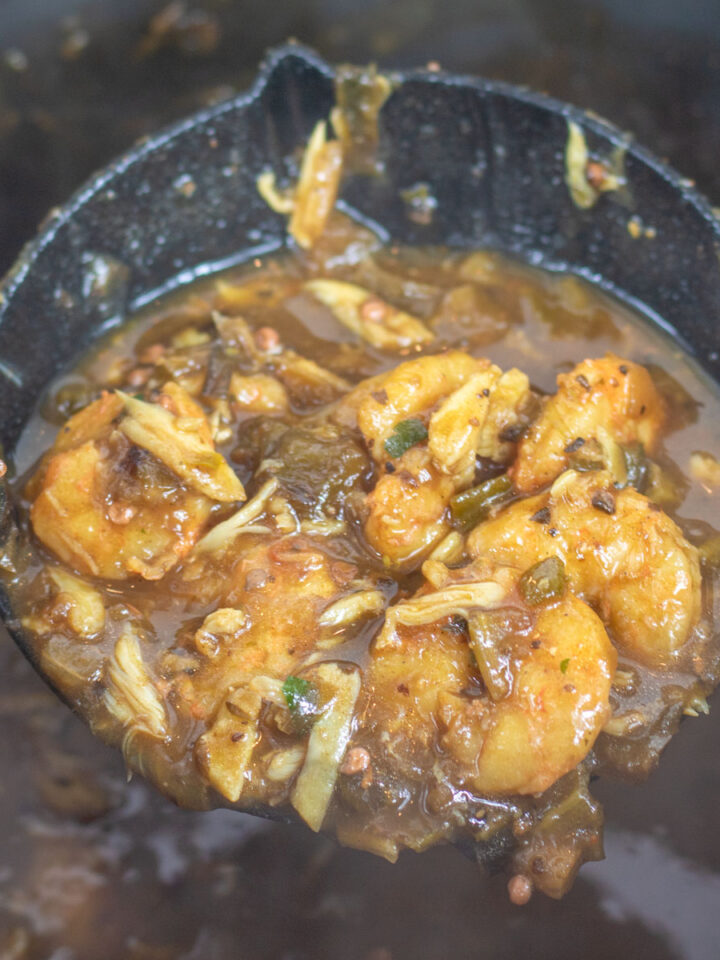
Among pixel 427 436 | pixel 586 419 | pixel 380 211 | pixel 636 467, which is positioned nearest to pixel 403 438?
pixel 427 436

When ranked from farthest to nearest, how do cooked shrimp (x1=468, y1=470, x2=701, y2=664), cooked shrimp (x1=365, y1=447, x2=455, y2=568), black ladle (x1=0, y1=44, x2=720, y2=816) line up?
1. black ladle (x1=0, y1=44, x2=720, y2=816)
2. cooked shrimp (x1=365, y1=447, x2=455, y2=568)
3. cooked shrimp (x1=468, y1=470, x2=701, y2=664)

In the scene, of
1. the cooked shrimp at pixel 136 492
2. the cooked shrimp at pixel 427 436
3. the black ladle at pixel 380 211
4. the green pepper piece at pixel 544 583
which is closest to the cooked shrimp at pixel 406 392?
the cooked shrimp at pixel 427 436

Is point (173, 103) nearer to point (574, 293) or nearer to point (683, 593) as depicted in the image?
point (574, 293)

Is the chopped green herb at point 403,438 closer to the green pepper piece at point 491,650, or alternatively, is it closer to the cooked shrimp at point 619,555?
the cooked shrimp at point 619,555

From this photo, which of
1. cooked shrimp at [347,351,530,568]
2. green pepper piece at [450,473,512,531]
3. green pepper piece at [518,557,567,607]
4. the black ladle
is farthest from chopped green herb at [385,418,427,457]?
the black ladle

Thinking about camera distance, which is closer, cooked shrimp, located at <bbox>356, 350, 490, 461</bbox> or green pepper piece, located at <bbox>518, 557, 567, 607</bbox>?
green pepper piece, located at <bbox>518, 557, 567, 607</bbox>

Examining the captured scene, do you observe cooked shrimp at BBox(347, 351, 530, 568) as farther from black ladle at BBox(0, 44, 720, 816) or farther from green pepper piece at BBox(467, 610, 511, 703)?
black ladle at BBox(0, 44, 720, 816)
